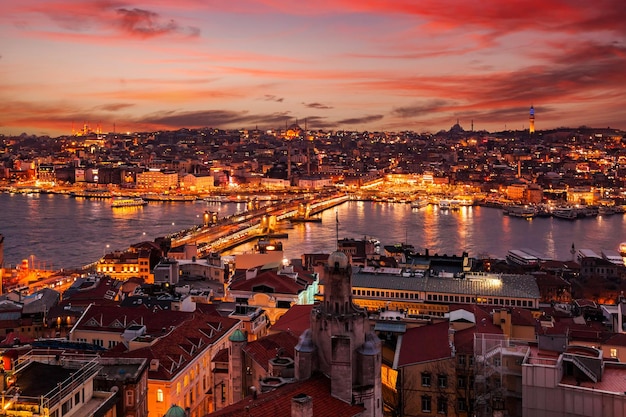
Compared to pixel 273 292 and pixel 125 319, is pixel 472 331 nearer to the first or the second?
pixel 125 319

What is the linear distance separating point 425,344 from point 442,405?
443 mm

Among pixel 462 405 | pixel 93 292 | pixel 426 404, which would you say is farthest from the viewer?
pixel 93 292

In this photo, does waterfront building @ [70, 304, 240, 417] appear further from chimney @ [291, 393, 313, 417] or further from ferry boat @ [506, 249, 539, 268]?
ferry boat @ [506, 249, 539, 268]

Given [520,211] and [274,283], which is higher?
[274,283]

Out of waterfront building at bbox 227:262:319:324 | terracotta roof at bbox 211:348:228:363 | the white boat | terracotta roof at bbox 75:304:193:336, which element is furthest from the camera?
the white boat

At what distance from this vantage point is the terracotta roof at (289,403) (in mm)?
2541

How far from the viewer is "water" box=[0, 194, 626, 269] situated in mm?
17828

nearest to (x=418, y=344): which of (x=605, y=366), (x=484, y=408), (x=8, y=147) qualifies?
(x=484, y=408)

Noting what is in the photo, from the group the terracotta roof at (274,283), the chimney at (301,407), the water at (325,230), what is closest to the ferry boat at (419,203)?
the water at (325,230)

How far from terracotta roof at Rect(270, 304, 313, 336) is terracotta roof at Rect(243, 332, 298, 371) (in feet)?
1.61

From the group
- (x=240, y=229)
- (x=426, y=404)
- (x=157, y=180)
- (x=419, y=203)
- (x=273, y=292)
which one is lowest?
(x=240, y=229)

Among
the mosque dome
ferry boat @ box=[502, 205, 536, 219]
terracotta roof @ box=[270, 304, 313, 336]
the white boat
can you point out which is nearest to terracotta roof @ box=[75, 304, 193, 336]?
terracotta roof @ box=[270, 304, 313, 336]

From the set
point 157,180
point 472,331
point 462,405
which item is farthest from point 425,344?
point 157,180

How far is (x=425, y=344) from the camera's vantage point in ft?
15.0
